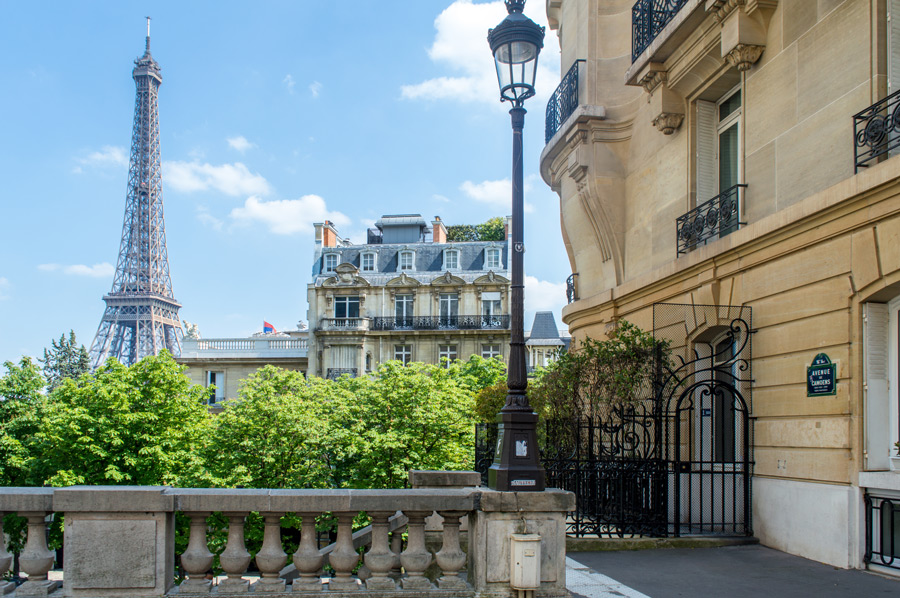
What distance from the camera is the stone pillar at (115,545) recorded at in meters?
6.70

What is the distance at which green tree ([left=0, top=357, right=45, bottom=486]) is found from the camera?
3856 cm

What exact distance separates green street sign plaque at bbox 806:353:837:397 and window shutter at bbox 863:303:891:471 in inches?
17.4

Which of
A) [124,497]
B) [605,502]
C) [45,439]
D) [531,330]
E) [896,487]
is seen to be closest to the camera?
[124,497]

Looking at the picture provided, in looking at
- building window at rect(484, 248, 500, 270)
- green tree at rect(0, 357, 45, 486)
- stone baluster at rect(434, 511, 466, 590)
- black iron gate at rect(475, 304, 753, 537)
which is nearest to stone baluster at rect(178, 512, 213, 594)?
stone baluster at rect(434, 511, 466, 590)

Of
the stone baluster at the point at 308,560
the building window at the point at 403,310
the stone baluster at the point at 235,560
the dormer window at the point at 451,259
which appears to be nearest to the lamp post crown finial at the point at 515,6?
the stone baluster at the point at 308,560

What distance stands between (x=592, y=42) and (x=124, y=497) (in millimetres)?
14042

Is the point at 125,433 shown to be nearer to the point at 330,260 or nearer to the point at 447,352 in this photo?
the point at 447,352

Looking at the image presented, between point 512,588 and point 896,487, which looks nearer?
point 512,588

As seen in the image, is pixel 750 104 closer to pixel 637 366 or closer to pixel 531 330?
pixel 637 366

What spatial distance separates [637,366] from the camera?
12.5 meters

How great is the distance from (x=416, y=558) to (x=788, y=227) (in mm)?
6565

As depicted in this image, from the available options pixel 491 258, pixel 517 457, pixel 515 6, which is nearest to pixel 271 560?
pixel 517 457

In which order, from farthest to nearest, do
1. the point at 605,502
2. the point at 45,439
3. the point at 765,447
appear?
the point at 45,439 < the point at 605,502 < the point at 765,447

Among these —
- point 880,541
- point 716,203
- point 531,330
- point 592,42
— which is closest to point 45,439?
point 592,42
